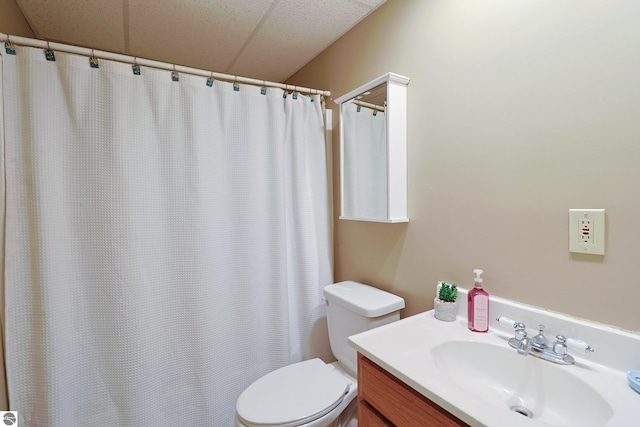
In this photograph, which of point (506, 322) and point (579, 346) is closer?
point (579, 346)

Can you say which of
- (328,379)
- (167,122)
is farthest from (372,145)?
(328,379)

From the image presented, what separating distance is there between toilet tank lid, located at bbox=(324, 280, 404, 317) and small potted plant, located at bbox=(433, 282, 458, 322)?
23 centimetres

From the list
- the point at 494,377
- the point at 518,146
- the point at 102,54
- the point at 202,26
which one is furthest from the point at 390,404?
the point at 202,26

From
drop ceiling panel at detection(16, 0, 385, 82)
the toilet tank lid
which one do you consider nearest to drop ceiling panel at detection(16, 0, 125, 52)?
drop ceiling panel at detection(16, 0, 385, 82)

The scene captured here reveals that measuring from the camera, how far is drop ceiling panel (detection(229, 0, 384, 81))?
142 centimetres

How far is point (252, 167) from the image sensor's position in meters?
1.58

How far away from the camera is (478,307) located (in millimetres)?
1005

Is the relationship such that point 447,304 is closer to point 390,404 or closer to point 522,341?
point 522,341

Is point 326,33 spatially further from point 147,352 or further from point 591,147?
point 147,352

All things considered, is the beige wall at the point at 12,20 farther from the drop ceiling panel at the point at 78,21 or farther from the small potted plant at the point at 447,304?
the small potted plant at the point at 447,304

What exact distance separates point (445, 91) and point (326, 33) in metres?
0.87

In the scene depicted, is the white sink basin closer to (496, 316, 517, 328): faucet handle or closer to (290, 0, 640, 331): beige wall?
(496, 316, 517, 328): faucet handle

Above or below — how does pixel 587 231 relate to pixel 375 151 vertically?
below

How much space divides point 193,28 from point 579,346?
2106 millimetres
